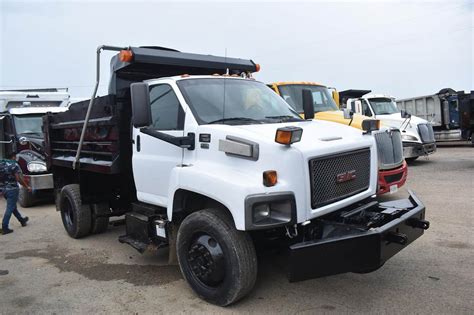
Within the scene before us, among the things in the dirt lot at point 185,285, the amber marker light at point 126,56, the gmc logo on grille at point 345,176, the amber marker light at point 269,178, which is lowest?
the dirt lot at point 185,285

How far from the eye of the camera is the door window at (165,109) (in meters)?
4.57

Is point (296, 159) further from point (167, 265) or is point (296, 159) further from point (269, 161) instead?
point (167, 265)

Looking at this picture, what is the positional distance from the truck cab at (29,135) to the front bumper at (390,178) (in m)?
6.60

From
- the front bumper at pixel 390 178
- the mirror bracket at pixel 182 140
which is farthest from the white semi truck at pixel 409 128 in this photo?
the mirror bracket at pixel 182 140

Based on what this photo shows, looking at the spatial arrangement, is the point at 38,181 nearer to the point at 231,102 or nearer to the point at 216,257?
the point at 231,102

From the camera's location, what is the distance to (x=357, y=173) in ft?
14.1

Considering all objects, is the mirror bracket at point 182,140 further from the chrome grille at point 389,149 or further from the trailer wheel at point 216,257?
the chrome grille at point 389,149

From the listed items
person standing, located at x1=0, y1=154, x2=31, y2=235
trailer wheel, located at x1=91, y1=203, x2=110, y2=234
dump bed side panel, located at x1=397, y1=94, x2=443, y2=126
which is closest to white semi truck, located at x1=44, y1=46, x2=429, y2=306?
trailer wheel, located at x1=91, y1=203, x2=110, y2=234

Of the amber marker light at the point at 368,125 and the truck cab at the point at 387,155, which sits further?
the truck cab at the point at 387,155

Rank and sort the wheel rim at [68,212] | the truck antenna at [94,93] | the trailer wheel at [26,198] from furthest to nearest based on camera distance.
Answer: the trailer wheel at [26,198]
the wheel rim at [68,212]
the truck antenna at [94,93]

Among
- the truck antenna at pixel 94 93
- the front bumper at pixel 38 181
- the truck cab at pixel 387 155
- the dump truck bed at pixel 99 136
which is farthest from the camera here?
the front bumper at pixel 38 181

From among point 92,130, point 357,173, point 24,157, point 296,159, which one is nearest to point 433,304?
point 357,173

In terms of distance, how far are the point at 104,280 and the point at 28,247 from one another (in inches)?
84.7

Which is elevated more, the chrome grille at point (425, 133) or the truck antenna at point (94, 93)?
the truck antenna at point (94, 93)
